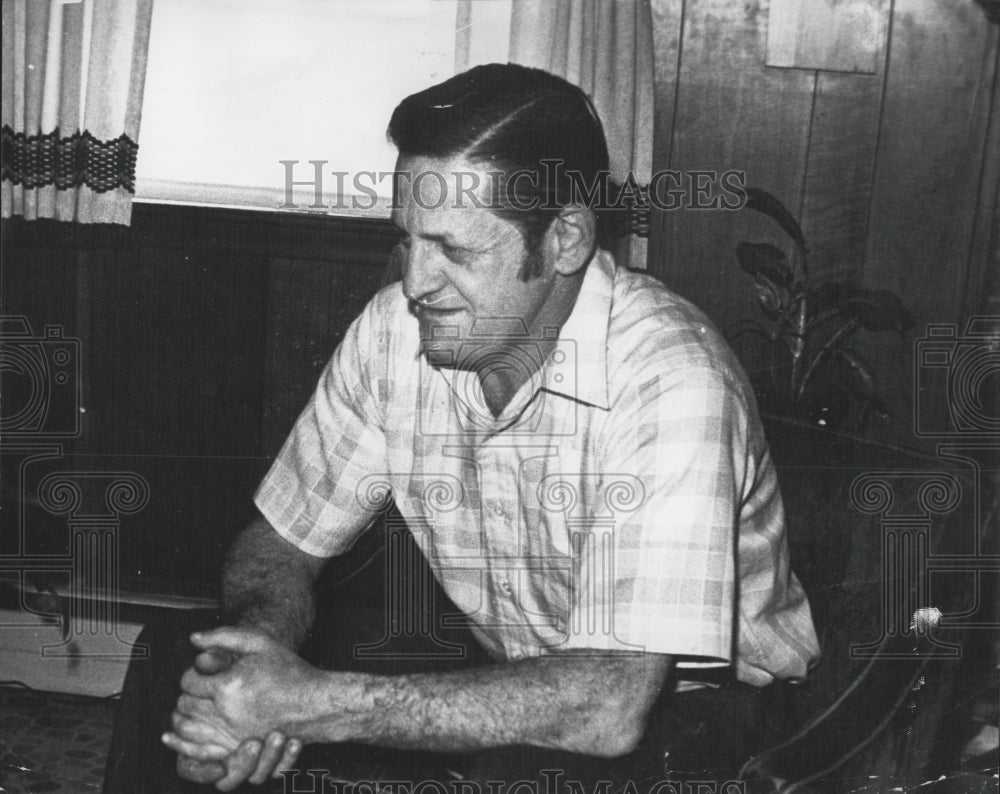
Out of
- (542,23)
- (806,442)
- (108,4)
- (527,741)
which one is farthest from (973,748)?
(108,4)

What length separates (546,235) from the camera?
102cm

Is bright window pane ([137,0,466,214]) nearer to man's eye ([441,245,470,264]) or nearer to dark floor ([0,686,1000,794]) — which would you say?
man's eye ([441,245,470,264])

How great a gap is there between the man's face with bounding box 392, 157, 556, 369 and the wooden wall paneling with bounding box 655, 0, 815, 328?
0.19 m

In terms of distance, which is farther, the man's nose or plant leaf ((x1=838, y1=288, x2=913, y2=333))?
plant leaf ((x1=838, y1=288, x2=913, y2=333))

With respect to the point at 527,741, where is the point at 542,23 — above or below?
above

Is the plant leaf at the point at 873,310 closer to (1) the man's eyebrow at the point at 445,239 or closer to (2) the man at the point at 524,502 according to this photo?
(2) the man at the point at 524,502

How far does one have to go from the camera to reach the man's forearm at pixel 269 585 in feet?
3.46

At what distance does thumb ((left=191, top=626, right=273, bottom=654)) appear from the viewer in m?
0.97

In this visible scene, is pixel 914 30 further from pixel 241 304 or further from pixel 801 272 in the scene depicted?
pixel 241 304

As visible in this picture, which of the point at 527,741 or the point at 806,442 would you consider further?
the point at 806,442

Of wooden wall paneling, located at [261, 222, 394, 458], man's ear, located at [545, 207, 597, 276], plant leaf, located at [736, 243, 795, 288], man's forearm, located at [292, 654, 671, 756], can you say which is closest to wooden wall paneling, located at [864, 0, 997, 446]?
plant leaf, located at [736, 243, 795, 288]

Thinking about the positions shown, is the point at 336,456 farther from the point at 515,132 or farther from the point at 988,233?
the point at 988,233

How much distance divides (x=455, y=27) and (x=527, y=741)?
2.65ft

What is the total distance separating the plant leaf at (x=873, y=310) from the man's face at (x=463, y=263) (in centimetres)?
39
